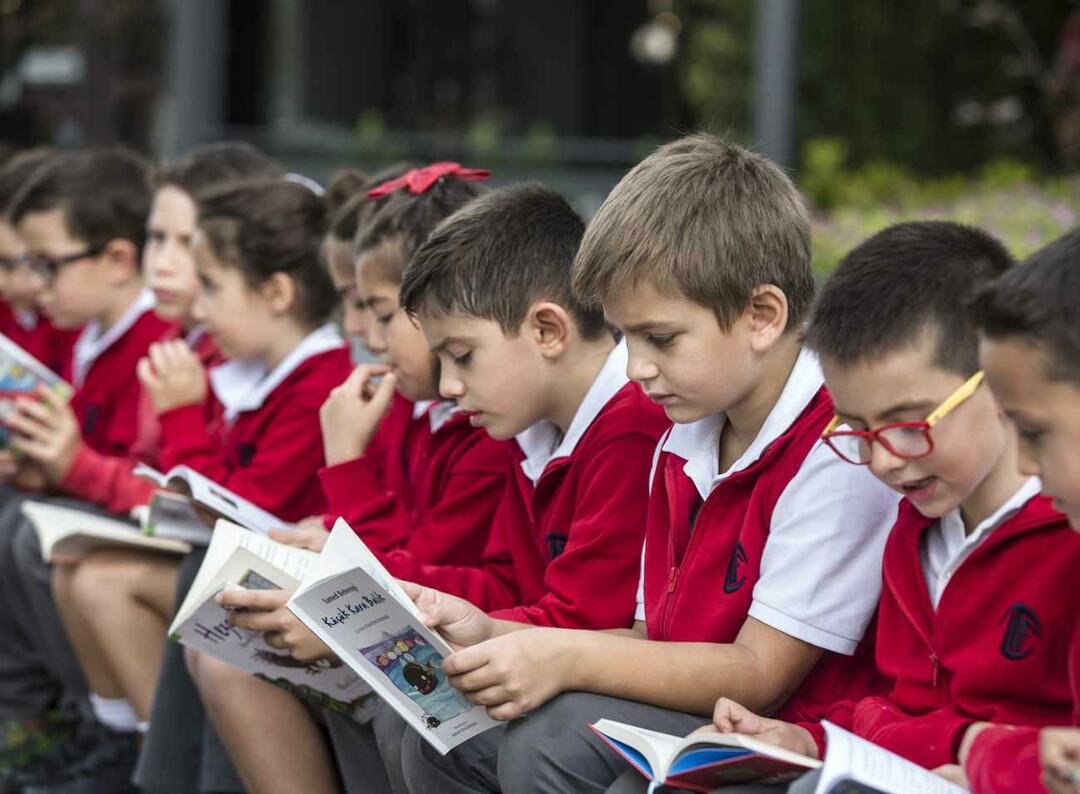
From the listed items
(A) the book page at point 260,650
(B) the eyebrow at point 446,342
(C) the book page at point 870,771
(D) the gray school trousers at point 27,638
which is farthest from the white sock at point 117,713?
(C) the book page at point 870,771

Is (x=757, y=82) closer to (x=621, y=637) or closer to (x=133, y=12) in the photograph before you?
(x=133, y=12)

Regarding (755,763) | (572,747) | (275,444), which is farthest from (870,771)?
(275,444)

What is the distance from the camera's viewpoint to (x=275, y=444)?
3705mm

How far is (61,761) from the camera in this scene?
3986 millimetres

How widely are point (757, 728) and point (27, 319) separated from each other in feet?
12.3

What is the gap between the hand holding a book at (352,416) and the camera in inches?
132

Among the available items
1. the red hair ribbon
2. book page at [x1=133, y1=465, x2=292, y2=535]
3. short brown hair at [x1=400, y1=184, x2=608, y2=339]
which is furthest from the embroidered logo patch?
the red hair ribbon

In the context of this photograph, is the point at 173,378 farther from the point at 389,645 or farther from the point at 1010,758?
the point at 1010,758

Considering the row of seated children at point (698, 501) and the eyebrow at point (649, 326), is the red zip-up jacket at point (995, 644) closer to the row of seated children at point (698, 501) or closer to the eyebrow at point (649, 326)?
the row of seated children at point (698, 501)

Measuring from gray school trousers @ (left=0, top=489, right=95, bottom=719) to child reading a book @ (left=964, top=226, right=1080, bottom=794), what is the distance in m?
2.76

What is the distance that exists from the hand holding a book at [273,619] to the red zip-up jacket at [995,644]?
3.21 ft

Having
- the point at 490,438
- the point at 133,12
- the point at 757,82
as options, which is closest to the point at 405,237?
the point at 490,438

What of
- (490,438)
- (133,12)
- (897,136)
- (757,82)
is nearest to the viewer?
(490,438)

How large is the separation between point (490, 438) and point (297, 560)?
49cm
